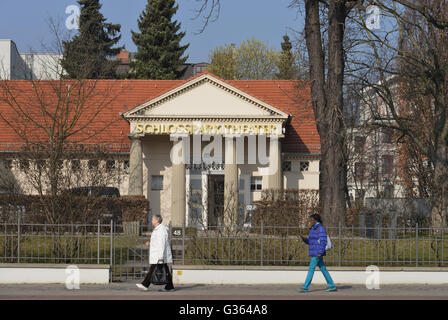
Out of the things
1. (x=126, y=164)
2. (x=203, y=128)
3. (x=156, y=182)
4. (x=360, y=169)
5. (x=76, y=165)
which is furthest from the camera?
(x=360, y=169)

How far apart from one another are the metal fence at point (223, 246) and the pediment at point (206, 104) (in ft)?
61.1

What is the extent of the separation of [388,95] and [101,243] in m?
17.8

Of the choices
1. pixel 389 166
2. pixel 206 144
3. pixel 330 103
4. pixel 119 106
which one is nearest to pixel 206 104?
pixel 206 144

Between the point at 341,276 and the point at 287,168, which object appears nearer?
the point at 341,276

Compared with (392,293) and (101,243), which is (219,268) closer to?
(101,243)

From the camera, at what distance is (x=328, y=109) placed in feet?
78.9

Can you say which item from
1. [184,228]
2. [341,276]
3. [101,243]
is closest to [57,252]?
[101,243]

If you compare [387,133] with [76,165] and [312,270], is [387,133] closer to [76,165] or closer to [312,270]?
[76,165]

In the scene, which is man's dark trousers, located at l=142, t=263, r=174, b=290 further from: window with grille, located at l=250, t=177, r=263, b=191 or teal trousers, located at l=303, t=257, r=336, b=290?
window with grille, located at l=250, t=177, r=263, b=191

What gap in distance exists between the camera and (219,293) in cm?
1580

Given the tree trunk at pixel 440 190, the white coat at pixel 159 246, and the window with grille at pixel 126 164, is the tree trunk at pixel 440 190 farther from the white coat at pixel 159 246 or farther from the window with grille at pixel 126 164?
the white coat at pixel 159 246

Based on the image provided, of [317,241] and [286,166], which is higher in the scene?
[286,166]

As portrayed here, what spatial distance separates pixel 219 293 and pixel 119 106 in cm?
2725

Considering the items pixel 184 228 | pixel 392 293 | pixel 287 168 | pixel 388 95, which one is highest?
pixel 388 95
